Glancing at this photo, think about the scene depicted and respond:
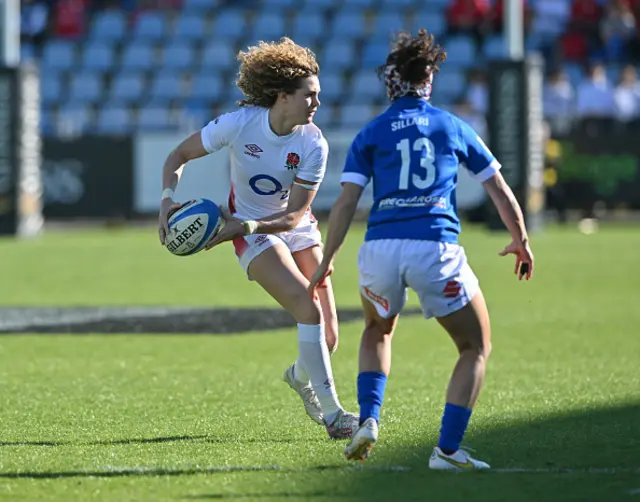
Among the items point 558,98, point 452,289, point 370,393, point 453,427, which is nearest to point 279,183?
point 370,393

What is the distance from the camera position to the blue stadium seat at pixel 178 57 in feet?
96.2

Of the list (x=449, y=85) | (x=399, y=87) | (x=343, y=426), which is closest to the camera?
(x=399, y=87)

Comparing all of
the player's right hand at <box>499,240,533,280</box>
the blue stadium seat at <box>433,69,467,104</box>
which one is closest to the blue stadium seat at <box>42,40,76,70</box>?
the blue stadium seat at <box>433,69,467,104</box>

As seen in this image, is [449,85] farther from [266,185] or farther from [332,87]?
[266,185]

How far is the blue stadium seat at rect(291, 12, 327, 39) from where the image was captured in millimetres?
29484

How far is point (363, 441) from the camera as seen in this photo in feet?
18.4

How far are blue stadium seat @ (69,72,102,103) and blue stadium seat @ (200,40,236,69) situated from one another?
2247mm

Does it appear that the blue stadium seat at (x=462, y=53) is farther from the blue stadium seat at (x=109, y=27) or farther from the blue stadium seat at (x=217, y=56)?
the blue stadium seat at (x=109, y=27)

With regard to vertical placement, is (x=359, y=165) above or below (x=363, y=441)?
above

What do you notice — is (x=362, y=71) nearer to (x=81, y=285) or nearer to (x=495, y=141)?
(x=495, y=141)

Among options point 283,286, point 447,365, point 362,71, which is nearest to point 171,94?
point 362,71

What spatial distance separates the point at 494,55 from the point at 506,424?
74.6ft

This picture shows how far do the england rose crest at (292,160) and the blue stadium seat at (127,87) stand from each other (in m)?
22.3

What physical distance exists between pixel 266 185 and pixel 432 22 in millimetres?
22899
